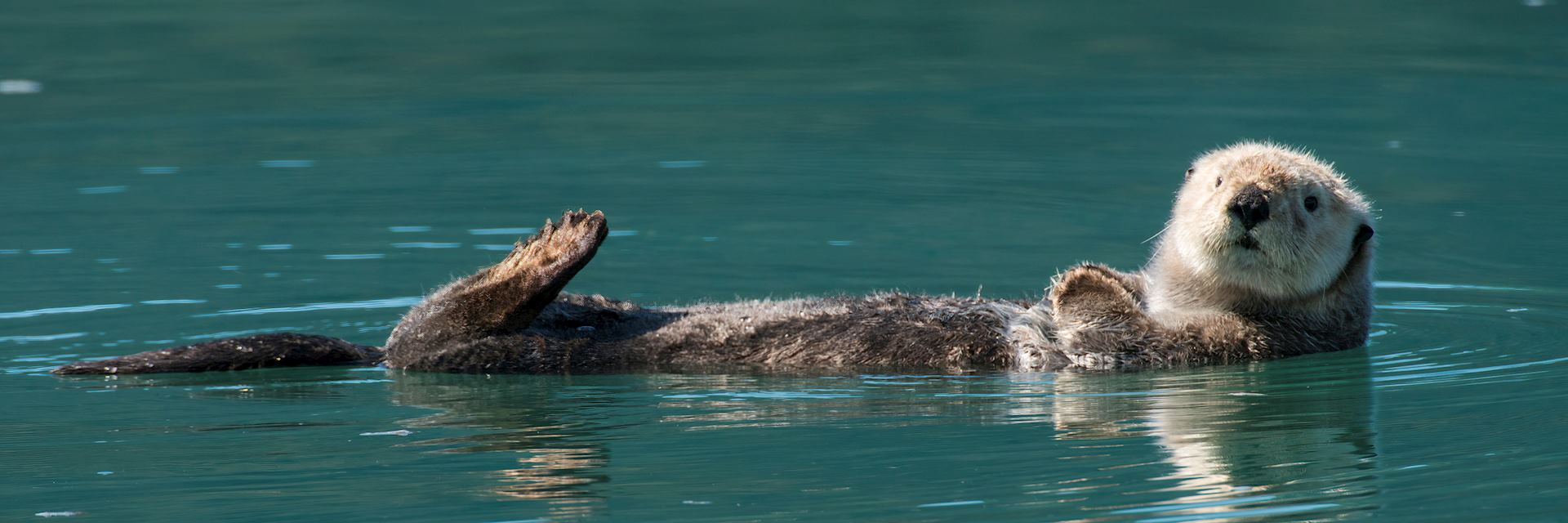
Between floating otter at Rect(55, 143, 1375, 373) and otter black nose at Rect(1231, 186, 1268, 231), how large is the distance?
9 cm

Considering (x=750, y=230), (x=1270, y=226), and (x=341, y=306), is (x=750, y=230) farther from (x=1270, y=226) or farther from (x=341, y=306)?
(x=1270, y=226)

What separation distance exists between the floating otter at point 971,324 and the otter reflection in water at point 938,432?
0.08 metres

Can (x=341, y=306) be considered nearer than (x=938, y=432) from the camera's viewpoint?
No

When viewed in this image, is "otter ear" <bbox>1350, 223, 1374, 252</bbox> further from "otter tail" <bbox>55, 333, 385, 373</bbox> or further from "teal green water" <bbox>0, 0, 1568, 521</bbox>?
"otter tail" <bbox>55, 333, 385, 373</bbox>

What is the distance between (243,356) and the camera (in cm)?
589

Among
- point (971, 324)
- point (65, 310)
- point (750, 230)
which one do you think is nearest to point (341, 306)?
point (65, 310)

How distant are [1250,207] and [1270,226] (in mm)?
110

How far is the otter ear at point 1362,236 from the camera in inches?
228

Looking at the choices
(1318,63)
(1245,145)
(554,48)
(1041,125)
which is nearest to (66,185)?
(554,48)

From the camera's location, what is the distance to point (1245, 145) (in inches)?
239

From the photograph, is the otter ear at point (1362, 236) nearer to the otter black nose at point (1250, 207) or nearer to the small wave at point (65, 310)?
the otter black nose at point (1250, 207)

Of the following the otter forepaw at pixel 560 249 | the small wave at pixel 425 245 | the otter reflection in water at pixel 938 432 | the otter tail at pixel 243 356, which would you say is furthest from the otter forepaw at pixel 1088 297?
the small wave at pixel 425 245

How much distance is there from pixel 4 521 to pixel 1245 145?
3.98 meters

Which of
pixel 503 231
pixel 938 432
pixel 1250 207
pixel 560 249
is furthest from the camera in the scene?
pixel 503 231
